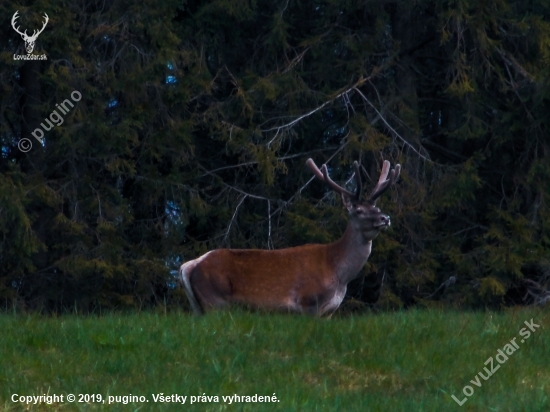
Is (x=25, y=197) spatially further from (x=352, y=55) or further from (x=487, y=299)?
(x=487, y=299)

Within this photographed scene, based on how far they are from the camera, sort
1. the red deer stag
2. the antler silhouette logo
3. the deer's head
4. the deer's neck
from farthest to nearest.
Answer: the antler silhouette logo < the deer's head < the deer's neck < the red deer stag

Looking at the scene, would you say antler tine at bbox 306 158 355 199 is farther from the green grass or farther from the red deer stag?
the green grass

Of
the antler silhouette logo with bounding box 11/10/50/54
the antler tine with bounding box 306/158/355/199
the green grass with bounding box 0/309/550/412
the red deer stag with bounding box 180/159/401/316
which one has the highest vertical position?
the antler silhouette logo with bounding box 11/10/50/54

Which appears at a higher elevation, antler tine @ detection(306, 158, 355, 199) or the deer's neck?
antler tine @ detection(306, 158, 355, 199)

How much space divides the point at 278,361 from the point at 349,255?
3.69 metres

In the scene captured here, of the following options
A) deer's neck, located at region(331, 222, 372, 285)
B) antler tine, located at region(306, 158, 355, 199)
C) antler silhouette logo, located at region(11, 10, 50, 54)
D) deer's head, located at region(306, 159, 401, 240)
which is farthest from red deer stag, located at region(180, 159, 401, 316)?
antler silhouette logo, located at region(11, 10, 50, 54)

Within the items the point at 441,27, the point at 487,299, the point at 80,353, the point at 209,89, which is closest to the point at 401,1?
the point at 441,27

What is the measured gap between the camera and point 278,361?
28.7 feet

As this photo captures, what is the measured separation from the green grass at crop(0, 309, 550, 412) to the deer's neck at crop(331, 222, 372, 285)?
5.41ft

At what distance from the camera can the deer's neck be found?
12.1m

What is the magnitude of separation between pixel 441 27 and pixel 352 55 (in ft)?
5.80

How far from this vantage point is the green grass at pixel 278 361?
25.4ft

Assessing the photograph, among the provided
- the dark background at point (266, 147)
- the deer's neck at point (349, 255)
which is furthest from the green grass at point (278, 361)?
the dark background at point (266, 147)

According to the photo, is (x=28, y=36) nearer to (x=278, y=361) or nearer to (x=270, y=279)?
A: (x=270, y=279)
